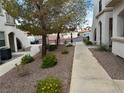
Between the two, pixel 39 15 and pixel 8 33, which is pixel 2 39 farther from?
pixel 39 15

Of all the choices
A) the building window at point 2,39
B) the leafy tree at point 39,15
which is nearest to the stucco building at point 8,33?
the building window at point 2,39

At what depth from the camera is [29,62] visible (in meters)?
12.1

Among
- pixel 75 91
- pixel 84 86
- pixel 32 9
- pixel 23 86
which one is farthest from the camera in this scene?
pixel 32 9

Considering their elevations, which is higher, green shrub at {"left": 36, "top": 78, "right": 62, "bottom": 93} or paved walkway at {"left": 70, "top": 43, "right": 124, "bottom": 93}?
green shrub at {"left": 36, "top": 78, "right": 62, "bottom": 93}

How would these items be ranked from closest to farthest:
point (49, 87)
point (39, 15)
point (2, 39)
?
point (49, 87) → point (39, 15) → point (2, 39)

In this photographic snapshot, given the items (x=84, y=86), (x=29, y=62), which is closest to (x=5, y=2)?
(x=29, y=62)

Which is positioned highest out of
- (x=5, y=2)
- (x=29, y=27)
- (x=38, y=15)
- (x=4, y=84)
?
(x=5, y=2)

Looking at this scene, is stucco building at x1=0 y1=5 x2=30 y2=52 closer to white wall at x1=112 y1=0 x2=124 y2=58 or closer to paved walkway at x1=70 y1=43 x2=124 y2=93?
white wall at x1=112 y1=0 x2=124 y2=58

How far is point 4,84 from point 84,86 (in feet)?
11.0

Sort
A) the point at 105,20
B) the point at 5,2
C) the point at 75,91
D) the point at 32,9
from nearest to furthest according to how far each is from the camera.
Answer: the point at 75,91
the point at 5,2
the point at 32,9
the point at 105,20

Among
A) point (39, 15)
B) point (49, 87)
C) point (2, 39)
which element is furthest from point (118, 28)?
point (2, 39)

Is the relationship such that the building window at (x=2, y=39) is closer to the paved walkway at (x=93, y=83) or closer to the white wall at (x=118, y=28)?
the white wall at (x=118, y=28)

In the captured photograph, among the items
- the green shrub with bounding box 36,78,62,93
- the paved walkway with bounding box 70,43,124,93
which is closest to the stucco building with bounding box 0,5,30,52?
the paved walkway with bounding box 70,43,124,93

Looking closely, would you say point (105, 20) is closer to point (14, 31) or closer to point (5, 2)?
point (5, 2)
